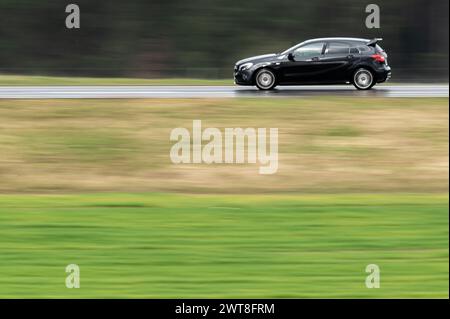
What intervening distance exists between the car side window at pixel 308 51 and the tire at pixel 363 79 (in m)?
1.07

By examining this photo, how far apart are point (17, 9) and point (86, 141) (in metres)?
16.1

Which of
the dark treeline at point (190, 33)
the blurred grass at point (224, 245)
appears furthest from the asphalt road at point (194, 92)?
the blurred grass at point (224, 245)

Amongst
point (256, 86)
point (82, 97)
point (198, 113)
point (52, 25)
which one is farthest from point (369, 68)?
point (52, 25)

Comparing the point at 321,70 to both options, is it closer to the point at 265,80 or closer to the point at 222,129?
the point at 265,80

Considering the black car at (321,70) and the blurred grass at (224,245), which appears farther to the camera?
the black car at (321,70)

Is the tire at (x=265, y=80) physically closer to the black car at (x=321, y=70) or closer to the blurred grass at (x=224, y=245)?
the black car at (x=321, y=70)

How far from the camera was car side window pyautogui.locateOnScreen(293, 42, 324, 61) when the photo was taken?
23.1 meters

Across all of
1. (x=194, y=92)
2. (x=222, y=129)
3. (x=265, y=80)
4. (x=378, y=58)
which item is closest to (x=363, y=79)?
(x=378, y=58)

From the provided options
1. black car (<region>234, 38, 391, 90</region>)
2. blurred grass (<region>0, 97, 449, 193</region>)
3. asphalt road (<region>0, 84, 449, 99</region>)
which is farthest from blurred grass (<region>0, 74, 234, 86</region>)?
blurred grass (<region>0, 97, 449, 193</region>)

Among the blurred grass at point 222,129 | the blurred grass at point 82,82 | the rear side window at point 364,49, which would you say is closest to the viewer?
the blurred grass at point 222,129

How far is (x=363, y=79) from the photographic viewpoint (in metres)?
23.0

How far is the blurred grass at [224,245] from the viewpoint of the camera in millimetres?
9203

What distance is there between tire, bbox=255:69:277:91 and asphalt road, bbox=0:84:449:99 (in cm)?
19

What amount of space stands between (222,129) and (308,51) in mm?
5752
